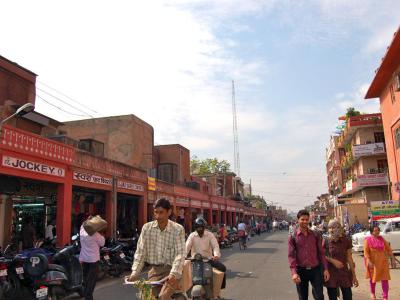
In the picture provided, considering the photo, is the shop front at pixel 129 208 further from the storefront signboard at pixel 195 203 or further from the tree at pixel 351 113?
the tree at pixel 351 113

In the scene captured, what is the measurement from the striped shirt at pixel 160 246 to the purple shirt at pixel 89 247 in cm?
419

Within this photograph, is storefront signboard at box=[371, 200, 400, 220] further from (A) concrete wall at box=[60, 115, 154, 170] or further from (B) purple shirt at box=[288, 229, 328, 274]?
(B) purple shirt at box=[288, 229, 328, 274]

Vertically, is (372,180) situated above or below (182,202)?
above

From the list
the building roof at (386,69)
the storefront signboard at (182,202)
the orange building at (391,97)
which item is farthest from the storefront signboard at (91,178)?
the orange building at (391,97)

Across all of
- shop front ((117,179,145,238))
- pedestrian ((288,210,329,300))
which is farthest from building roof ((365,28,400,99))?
pedestrian ((288,210,329,300))

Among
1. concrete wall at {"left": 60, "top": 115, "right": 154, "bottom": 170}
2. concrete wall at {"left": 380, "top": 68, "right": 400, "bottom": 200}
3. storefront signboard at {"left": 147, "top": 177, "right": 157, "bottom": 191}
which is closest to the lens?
storefront signboard at {"left": 147, "top": 177, "right": 157, "bottom": 191}

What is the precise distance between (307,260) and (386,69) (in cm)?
2338

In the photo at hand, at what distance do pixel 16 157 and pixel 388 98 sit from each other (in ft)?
80.3

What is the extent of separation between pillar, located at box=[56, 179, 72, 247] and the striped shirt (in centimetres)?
1038

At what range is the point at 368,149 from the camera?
36.0m

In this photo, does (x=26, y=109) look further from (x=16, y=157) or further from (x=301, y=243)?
(x=301, y=243)

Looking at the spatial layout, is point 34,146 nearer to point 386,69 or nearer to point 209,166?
point 386,69

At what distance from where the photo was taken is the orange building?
24094 millimetres

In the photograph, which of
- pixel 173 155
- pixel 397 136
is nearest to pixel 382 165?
pixel 397 136
